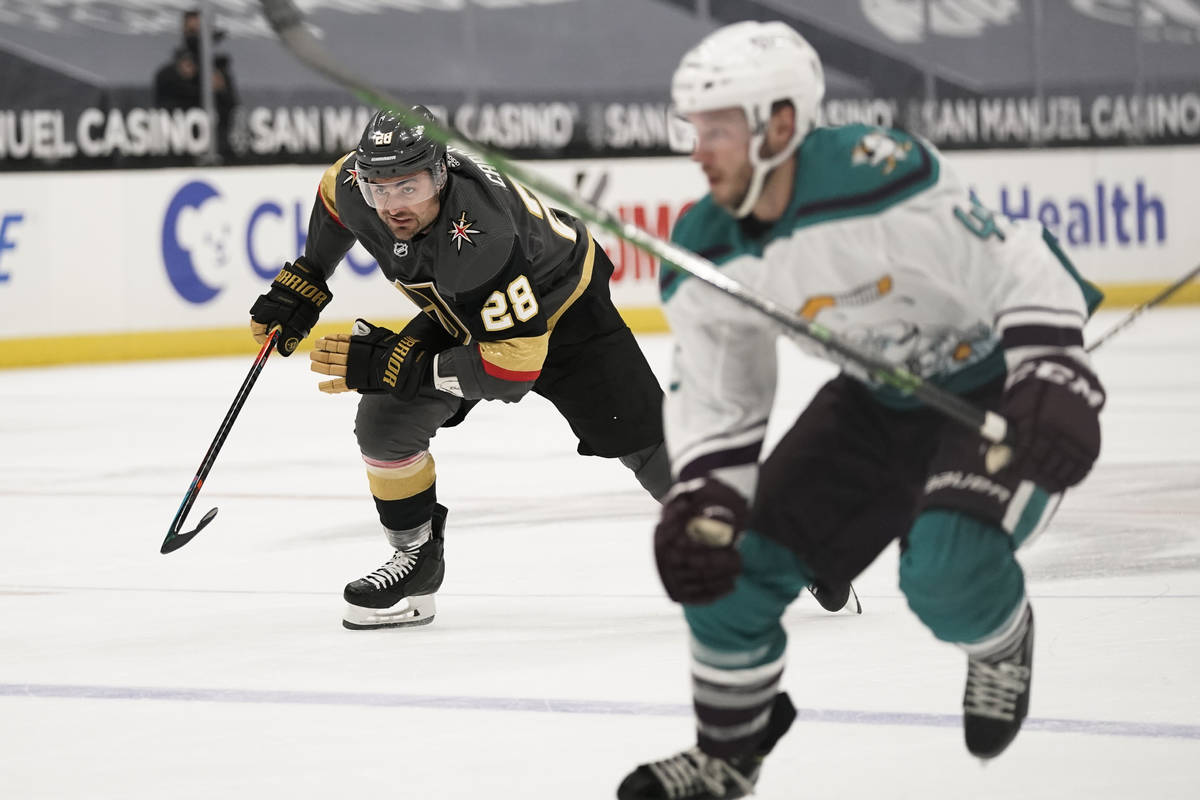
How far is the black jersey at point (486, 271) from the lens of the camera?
3.41 m

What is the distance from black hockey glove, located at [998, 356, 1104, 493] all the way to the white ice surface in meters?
0.48

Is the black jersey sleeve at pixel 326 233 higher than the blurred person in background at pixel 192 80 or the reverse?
higher

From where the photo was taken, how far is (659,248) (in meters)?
2.12

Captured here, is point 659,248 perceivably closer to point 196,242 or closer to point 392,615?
point 392,615

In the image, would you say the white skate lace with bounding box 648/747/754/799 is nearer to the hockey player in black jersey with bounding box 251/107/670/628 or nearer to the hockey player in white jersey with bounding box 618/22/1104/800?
the hockey player in white jersey with bounding box 618/22/1104/800

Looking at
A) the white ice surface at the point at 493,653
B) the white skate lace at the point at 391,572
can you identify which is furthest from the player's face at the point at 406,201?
the white ice surface at the point at 493,653

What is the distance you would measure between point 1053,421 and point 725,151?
1.55 feet

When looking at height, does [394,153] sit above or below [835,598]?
above

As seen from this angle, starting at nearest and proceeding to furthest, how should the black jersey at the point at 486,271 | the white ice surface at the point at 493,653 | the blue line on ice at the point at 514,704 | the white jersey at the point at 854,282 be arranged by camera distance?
the white jersey at the point at 854,282
the white ice surface at the point at 493,653
the blue line on ice at the point at 514,704
the black jersey at the point at 486,271

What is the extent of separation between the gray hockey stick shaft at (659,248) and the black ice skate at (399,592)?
62.5 inches

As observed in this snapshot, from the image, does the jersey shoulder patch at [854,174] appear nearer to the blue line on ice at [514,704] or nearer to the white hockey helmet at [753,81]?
the white hockey helmet at [753,81]

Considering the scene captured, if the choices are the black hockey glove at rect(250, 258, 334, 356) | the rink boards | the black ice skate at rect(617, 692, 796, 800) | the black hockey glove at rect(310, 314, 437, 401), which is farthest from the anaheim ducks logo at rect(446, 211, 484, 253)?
the rink boards

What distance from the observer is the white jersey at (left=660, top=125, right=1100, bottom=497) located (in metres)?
2.15

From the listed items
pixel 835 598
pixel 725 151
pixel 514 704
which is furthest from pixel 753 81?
pixel 835 598
